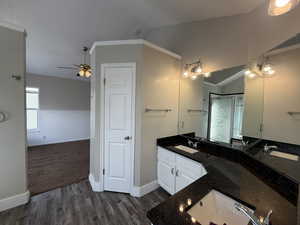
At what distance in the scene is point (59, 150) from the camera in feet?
16.0

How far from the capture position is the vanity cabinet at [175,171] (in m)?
1.85

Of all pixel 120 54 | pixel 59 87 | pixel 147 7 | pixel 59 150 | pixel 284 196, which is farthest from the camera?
pixel 59 87

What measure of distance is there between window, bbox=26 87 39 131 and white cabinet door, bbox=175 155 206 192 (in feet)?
18.7

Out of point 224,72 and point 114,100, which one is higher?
point 224,72

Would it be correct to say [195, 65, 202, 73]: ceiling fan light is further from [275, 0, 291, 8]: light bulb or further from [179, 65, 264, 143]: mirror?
[275, 0, 291, 8]: light bulb

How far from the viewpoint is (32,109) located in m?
5.25

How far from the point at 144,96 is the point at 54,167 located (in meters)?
2.98

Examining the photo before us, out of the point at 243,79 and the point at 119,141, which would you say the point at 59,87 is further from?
the point at 243,79

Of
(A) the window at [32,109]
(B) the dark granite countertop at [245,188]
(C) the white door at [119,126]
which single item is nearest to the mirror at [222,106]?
(B) the dark granite countertop at [245,188]

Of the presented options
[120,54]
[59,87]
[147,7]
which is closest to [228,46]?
[147,7]

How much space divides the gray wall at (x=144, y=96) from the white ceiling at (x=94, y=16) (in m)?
0.79

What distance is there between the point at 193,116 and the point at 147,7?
6.99ft

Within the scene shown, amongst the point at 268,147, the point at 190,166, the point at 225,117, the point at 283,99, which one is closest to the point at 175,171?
the point at 190,166

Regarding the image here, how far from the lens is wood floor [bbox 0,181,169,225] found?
73.1 inches
